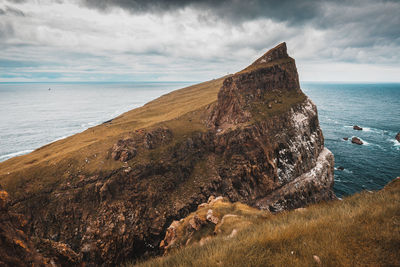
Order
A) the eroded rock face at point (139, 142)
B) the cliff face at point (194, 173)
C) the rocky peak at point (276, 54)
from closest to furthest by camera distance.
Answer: the cliff face at point (194, 173), the eroded rock face at point (139, 142), the rocky peak at point (276, 54)

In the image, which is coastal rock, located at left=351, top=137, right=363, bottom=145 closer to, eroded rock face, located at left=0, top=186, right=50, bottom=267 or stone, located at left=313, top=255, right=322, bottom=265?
stone, located at left=313, top=255, right=322, bottom=265

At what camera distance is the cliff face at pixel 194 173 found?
3097cm

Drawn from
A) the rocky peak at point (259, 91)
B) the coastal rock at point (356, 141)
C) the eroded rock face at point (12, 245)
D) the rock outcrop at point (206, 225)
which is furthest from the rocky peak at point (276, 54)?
the eroded rock face at point (12, 245)

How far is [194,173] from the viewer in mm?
43625

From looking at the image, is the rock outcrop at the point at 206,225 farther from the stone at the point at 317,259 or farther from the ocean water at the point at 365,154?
the ocean water at the point at 365,154

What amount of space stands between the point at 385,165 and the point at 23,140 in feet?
569

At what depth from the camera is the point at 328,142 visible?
267 ft

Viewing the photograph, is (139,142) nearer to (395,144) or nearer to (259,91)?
(259,91)

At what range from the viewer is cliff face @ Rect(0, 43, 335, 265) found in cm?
3097

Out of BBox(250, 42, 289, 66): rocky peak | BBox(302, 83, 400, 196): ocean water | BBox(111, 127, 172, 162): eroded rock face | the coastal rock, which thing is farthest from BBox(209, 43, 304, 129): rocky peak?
the coastal rock

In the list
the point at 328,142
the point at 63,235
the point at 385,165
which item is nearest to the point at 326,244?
the point at 63,235

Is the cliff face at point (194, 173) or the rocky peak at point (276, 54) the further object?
the rocky peak at point (276, 54)

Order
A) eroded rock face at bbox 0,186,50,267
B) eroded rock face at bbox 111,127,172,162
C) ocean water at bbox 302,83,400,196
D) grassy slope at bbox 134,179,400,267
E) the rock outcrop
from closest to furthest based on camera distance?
grassy slope at bbox 134,179,400,267 < eroded rock face at bbox 0,186,50,267 < the rock outcrop < eroded rock face at bbox 111,127,172,162 < ocean water at bbox 302,83,400,196

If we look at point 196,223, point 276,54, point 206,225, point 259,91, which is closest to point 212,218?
point 206,225
